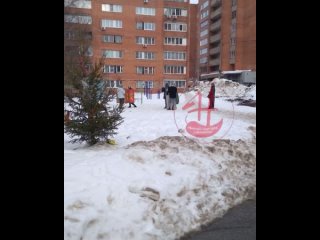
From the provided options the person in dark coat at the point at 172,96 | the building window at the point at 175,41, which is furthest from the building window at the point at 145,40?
the person in dark coat at the point at 172,96

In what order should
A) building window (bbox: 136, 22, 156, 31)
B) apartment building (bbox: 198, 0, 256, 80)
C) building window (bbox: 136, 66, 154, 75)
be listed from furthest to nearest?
building window (bbox: 136, 66, 154, 75)
building window (bbox: 136, 22, 156, 31)
apartment building (bbox: 198, 0, 256, 80)

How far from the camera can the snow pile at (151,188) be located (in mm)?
4234

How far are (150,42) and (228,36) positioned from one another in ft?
74.0

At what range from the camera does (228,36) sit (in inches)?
1111

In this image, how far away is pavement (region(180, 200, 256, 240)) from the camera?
4.29 m

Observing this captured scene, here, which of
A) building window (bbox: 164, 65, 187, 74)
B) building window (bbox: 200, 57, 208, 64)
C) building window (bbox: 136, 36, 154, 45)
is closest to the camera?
building window (bbox: 136, 36, 154, 45)

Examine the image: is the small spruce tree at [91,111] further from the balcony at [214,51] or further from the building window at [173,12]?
the building window at [173,12]

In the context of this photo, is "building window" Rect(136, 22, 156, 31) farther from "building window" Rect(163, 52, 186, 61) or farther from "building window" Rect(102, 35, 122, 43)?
"building window" Rect(163, 52, 186, 61)

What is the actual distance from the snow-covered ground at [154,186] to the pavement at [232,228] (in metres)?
0.15

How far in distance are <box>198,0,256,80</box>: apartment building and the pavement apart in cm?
276

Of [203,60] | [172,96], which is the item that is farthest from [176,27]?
[172,96]

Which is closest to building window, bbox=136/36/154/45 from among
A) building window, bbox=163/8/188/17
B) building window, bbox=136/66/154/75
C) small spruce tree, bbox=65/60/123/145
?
building window, bbox=136/66/154/75

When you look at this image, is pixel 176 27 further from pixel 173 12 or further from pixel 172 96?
pixel 172 96
